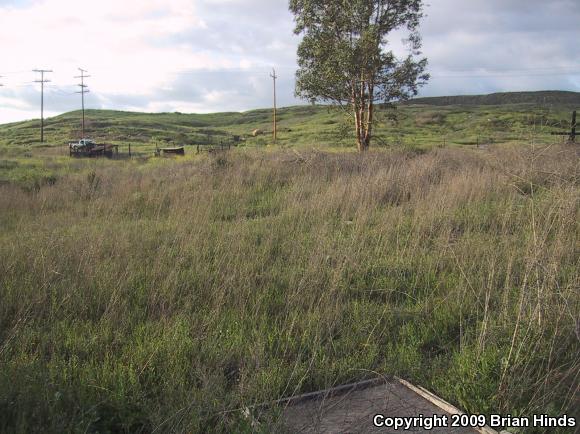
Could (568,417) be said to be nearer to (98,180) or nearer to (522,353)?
(522,353)

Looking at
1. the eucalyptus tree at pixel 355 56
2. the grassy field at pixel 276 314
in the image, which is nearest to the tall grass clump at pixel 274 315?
the grassy field at pixel 276 314

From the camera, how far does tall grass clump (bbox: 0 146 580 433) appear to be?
2.94 meters

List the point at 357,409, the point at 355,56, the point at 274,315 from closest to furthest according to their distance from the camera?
the point at 357,409
the point at 274,315
the point at 355,56

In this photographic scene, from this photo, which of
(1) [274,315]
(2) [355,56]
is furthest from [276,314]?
(2) [355,56]

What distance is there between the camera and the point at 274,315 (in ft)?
14.1

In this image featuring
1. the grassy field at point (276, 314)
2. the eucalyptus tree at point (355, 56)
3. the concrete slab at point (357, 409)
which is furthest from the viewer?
the eucalyptus tree at point (355, 56)

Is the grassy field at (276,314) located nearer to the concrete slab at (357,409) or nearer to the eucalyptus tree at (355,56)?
the concrete slab at (357,409)

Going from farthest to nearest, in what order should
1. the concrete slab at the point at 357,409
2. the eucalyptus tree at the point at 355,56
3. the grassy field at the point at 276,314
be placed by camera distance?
the eucalyptus tree at the point at 355,56 < the grassy field at the point at 276,314 < the concrete slab at the point at 357,409

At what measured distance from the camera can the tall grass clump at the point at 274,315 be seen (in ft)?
9.64

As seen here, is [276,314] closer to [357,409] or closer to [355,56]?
[357,409]

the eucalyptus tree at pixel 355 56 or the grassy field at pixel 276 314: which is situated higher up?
the eucalyptus tree at pixel 355 56

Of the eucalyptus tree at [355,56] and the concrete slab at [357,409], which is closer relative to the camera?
the concrete slab at [357,409]

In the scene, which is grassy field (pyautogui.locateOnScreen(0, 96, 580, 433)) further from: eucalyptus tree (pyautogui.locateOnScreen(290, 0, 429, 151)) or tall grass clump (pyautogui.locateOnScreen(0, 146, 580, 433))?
eucalyptus tree (pyautogui.locateOnScreen(290, 0, 429, 151))

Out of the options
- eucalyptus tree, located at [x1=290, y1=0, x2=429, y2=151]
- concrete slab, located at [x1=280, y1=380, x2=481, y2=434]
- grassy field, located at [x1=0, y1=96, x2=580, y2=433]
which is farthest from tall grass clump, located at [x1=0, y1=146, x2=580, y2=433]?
eucalyptus tree, located at [x1=290, y1=0, x2=429, y2=151]
